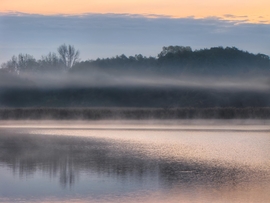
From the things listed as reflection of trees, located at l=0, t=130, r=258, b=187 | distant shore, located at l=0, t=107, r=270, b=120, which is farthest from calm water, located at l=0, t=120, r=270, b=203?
distant shore, located at l=0, t=107, r=270, b=120

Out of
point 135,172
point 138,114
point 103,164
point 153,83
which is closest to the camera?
point 135,172

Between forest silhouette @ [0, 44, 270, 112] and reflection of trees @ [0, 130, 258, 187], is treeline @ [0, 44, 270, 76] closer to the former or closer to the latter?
forest silhouette @ [0, 44, 270, 112]

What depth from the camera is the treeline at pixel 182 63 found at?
2277 inches

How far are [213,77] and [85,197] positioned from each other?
46230 mm

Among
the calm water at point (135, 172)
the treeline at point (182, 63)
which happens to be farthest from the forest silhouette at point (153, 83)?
the calm water at point (135, 172)

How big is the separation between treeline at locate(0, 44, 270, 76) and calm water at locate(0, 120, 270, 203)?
1509 inches

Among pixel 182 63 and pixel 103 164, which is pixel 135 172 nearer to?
pixel 103 164

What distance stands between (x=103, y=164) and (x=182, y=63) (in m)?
46.8

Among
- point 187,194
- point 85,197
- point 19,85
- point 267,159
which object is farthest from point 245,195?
point 19,85

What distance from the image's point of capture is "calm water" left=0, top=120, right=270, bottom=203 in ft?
33.1

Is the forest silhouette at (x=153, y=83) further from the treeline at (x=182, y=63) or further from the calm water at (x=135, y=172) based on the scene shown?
the calm water at (x=135, y=172)

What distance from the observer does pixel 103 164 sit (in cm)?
1398

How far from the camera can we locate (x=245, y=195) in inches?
399

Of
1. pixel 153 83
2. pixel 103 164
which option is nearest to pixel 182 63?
pixel 153 83
